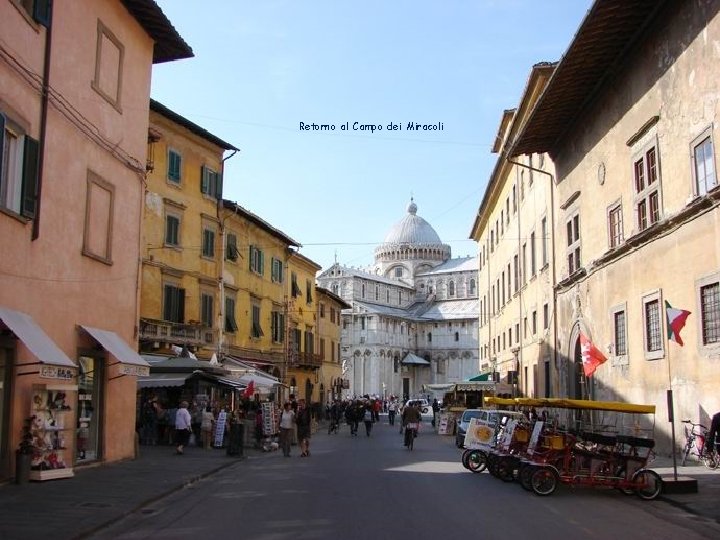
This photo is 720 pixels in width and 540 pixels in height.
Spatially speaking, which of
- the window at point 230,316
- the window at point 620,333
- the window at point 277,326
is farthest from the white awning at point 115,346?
the window at point 277,326

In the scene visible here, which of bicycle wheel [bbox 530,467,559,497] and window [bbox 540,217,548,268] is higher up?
window [bbox 540,217,548,268]

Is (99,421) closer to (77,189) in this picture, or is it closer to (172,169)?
(77,189)

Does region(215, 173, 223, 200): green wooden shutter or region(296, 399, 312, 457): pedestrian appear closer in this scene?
region(296, 399, 312, 457): pedestrian

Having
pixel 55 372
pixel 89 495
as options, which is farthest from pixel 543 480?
pixel 55 372

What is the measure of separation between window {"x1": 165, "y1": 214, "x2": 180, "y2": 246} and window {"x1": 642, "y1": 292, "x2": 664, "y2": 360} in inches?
734

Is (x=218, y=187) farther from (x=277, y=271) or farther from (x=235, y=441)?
(x=235, y=441)

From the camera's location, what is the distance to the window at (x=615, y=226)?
23.9m

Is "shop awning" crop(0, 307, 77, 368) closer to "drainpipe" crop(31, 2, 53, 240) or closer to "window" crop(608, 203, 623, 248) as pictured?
"drainpipe" crop(31, 2, 53, 240)

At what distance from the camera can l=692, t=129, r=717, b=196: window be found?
691 inches

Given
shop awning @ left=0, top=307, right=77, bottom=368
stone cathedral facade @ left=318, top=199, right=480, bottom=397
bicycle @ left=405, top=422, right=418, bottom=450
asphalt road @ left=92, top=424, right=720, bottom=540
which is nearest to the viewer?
asphalt road @ left=92, top=424, right=720, bottom=540

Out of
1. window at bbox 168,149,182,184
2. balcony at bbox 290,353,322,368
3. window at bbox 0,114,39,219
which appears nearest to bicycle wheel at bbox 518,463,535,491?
window at bbox 0,114,39,219

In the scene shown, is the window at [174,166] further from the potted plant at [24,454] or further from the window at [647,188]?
the potted plant at [24,454]

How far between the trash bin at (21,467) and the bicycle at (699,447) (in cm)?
1339

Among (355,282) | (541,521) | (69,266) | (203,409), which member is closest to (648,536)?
(541,521)
